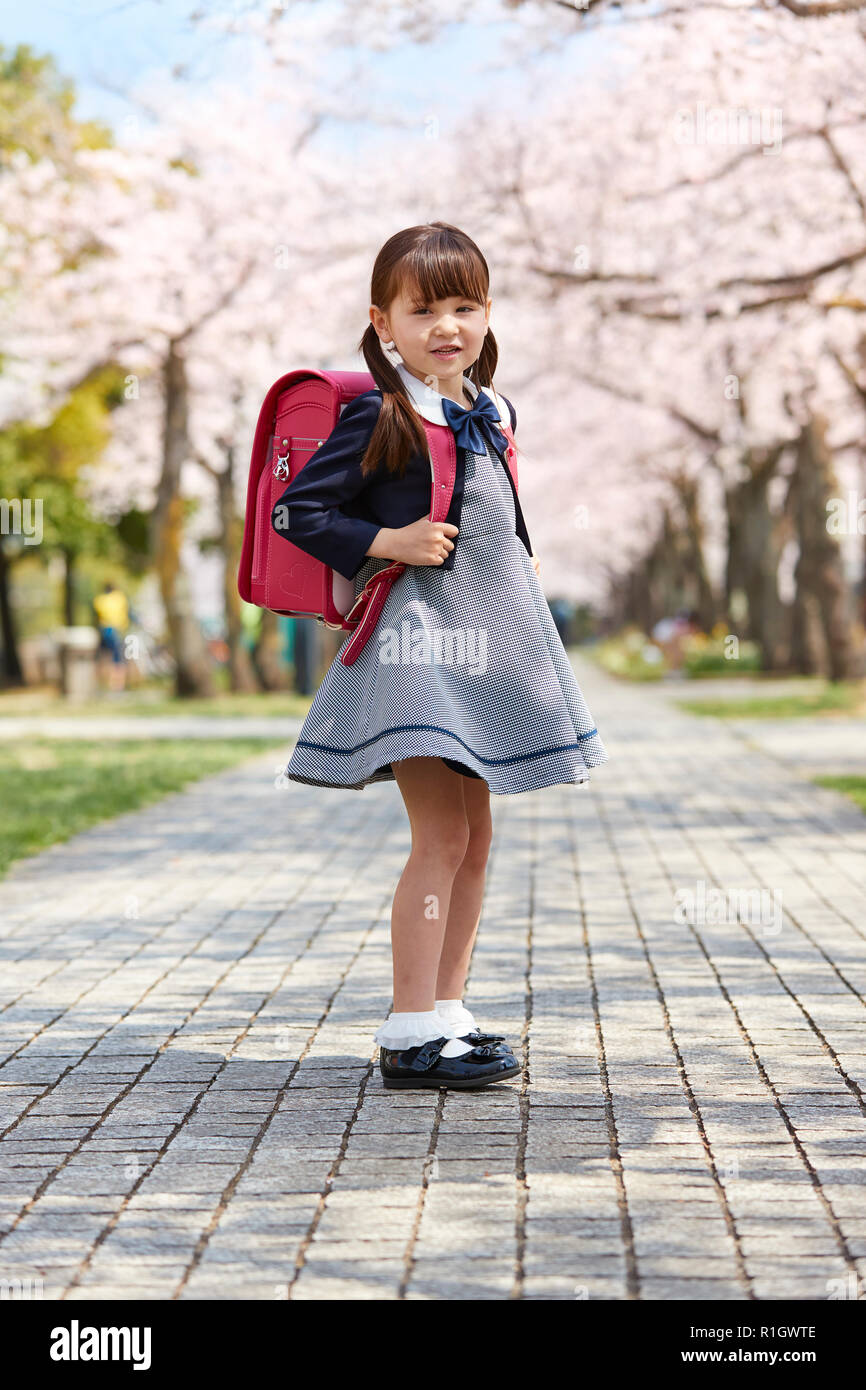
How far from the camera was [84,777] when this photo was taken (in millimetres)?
11461

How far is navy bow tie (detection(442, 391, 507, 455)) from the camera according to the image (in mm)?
3750

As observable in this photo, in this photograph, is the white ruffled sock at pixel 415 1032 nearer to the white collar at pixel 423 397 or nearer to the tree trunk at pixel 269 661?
the white collar at pixel 423 397

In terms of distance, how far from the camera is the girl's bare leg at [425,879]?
376 centimetres

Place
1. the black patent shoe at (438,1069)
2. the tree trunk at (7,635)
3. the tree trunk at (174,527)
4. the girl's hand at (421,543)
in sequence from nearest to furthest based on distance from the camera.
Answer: the girl's hand at (421,543), the black patent shoe at (438,1069), the tree trunk at (174,527), the tree trunk at (7,635)

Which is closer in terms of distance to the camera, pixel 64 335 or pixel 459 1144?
pixel 459 1144

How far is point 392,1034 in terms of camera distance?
3857 mm

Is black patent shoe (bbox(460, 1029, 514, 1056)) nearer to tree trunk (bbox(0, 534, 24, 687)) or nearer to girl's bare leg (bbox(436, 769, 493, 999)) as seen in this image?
girl's bare leg (bbox(436, 769, 493, 999))

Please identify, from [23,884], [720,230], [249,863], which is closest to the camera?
[23,884]

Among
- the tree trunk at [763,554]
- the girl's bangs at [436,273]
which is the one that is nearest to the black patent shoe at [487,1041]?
the girl's bangs at [436,273]

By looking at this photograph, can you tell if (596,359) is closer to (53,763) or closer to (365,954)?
(53,763)

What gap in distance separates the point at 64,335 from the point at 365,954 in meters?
18.4

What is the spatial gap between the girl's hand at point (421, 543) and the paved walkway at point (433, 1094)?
1.22m

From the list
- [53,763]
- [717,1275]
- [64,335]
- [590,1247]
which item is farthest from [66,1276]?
[64,335]

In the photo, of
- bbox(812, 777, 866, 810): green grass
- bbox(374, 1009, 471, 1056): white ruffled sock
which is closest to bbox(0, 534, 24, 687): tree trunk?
bbox(812, 777, 866, 810): green grass
